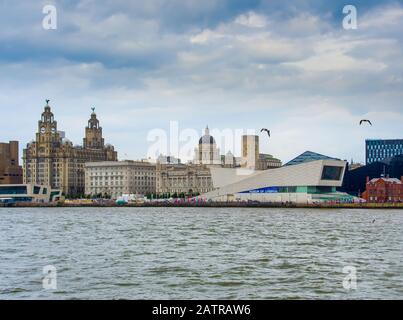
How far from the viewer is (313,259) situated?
14758 millimetres

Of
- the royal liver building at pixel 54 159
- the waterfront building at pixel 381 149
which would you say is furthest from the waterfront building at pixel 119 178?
the waterfront building at pixel 381 149

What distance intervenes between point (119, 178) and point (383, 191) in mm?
43670

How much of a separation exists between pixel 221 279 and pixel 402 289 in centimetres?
299

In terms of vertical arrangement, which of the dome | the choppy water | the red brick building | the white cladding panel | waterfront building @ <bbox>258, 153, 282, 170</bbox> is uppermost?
the dome

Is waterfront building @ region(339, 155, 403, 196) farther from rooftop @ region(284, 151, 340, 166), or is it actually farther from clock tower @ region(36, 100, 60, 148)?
clock tower @ region(36, 100, 60, 148)

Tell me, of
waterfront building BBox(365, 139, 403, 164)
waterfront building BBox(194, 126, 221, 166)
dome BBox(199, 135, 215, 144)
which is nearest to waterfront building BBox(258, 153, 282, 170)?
waterfront building BBox(194, 126, 221, 166)

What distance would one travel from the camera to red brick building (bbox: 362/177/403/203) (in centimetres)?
7125

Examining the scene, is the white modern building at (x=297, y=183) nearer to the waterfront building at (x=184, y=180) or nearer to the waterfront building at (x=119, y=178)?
the waterfront building at (x=184, y=180)

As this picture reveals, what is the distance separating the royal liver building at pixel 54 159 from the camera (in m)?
107

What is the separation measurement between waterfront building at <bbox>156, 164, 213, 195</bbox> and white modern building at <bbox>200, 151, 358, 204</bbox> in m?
23.3

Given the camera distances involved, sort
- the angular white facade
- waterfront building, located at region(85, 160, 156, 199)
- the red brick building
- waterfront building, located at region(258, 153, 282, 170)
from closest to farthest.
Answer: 1. the angular white facade
2. the red brick building
3. waterfront building, located at region(85, 160, 156, 199)
4. waterfront building, located at region(258, 153, 282, 170)

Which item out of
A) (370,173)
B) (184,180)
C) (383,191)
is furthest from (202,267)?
(184,180)
